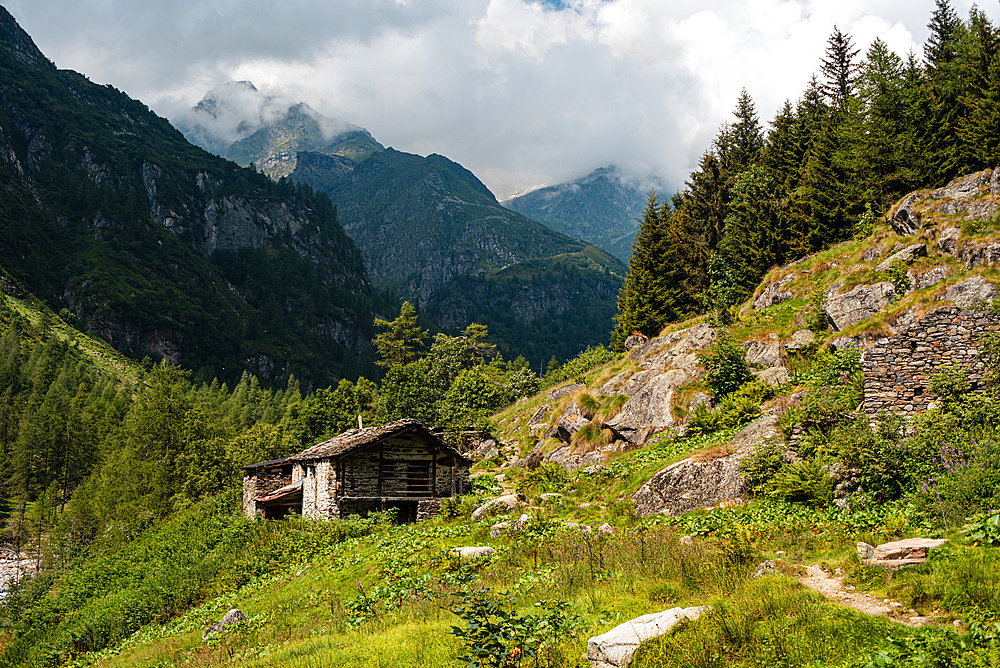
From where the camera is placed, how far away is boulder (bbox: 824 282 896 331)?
72.6 feet

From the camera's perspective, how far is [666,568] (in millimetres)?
10344

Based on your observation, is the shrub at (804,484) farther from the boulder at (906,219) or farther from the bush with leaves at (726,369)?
the boulder at (906,219)

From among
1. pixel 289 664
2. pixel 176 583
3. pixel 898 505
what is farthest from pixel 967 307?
pixel 176 583

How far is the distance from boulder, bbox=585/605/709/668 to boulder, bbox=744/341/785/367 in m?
18.3

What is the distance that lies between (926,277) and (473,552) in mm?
20827

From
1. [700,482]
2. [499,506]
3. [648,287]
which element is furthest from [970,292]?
[648,287]

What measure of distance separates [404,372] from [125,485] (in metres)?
30.5

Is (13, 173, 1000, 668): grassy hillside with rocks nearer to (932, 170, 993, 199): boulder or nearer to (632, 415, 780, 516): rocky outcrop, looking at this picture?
(632, 415, 780, 516): rocky outcrop

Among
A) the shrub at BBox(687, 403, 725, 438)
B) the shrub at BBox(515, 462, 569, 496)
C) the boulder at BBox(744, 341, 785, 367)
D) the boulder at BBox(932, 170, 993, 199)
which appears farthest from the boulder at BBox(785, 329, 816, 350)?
the shrub at BBox(515, 462, 569, 496)

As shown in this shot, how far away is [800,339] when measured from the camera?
23422mm

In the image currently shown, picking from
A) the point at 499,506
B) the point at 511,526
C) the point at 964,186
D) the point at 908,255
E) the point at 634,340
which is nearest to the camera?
the point at 511,526

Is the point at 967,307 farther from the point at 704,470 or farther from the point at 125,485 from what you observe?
the point at 125,485

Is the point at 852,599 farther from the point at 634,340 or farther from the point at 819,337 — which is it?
the point at 634,340

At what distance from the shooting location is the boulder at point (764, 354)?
23344mm
